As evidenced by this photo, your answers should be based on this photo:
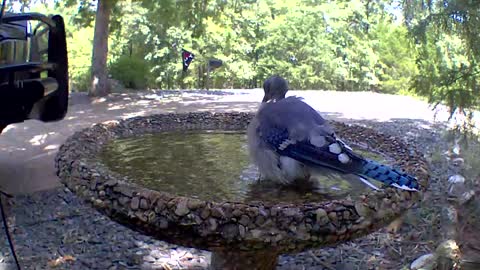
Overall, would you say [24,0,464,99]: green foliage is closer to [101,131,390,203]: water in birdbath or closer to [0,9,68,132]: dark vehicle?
[0,9,68,132]: dark vehicle

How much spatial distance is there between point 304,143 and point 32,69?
1.99 meters

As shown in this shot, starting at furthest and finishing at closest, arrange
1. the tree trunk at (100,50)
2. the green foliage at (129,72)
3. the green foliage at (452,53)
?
1. the green foliage at (129,72)
2. the tree trunk at (100,50)
3. the green foliage at (452,53)

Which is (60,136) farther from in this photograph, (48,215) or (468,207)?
(468,207)

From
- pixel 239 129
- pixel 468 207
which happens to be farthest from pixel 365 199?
pixel 468 207

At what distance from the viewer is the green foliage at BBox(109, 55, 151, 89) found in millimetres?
13484

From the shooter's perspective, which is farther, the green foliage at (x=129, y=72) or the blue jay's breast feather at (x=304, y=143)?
the green foliage at (x=129, y=72)

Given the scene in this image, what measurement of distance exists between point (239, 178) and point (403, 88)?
16.0m

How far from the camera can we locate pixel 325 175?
6.31 feet

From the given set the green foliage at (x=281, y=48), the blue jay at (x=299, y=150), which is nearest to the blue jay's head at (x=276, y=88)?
the blue jay at (x=299, y=150)

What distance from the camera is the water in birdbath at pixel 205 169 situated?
1939 millimetres

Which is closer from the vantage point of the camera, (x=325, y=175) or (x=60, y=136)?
(x=325, y=175)


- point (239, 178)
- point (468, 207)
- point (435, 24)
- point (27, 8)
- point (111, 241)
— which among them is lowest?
point (111, 241)

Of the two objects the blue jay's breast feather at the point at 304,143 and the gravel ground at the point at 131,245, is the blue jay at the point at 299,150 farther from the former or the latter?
the gravel ground at the point at 131,245

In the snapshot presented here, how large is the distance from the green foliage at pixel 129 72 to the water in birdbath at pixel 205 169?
10.8 metres
